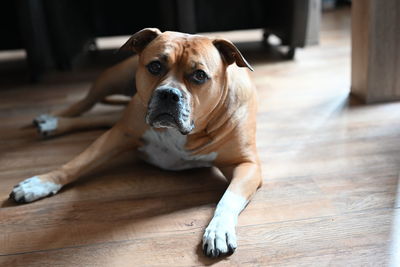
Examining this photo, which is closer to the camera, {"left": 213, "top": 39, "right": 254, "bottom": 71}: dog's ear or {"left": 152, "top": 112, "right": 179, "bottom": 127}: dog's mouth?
{"left": 152, "top": 112, "right": 179, "bottom": 127}: dog's mouth

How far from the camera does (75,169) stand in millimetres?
1738

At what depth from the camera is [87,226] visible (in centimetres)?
152

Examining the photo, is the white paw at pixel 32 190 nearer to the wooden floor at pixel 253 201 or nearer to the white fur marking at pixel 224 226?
the wooden floor at pixel 253 201

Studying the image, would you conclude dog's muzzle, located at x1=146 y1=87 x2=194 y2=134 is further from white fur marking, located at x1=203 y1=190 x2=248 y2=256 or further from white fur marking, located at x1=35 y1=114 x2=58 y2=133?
white fur marking, located at x1=35 y1=114 x2=58 y2=133

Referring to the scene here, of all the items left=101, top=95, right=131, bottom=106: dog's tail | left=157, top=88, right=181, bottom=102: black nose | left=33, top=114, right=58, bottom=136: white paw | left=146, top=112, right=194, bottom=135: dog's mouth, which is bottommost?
left=101, top=95, right=131, bottom=106: dog's tail

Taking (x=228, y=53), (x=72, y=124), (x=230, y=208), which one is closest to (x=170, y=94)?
(x=228, y=53)

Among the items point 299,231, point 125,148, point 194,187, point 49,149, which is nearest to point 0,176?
point 49,149

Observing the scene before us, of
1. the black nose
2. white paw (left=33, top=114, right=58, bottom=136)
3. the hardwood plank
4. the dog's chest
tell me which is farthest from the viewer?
white paw (left=33, top=114, right=58, bottom=136)

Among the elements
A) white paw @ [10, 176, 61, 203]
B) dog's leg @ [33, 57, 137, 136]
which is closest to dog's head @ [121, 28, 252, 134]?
white paw @ [10, 176, 61, 203]

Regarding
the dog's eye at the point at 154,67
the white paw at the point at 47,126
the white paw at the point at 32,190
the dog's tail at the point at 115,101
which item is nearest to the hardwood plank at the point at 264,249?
the white paw at the point at 32,190

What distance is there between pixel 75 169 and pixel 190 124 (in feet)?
1.60

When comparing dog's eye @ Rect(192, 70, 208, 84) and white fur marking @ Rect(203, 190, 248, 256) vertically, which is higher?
dog's eye @ Rect(192, 70, 208, 84)

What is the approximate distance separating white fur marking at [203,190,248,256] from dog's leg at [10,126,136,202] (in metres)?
0.52

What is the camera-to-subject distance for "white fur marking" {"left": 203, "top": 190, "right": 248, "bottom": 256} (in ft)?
4.44
